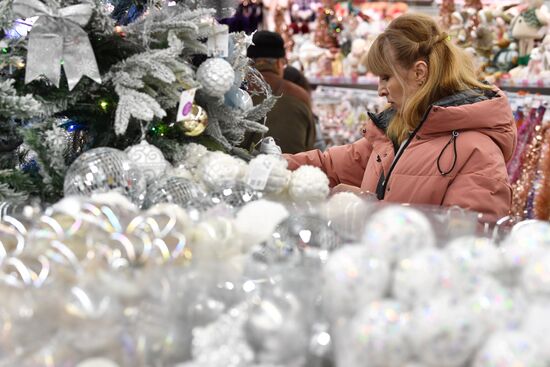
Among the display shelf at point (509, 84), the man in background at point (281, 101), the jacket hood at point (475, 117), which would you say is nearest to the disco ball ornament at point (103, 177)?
the jacket hood at point (475, 117)

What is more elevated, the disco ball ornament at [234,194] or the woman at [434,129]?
the disco ball ornament at [234,194]

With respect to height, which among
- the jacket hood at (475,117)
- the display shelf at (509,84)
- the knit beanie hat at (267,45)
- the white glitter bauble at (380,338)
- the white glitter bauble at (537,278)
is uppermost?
the white glitter bauble at (537,278)

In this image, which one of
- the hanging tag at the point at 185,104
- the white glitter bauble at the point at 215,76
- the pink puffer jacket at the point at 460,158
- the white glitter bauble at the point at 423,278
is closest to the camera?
the white glitter bauble at the point at 423,278

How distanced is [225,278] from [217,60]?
1022 millimetres

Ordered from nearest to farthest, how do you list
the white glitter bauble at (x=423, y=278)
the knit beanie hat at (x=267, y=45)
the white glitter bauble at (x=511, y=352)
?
1. the white glitter bauble at (x=511, y=352)
2. the white glitter bauble at (x=423, y=278)
3. the knit beanie hat at (x=267, y=45)

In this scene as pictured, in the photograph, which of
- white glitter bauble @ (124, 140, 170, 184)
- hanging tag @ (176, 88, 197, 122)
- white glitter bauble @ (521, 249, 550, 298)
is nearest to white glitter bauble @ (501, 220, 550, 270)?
white glitter bauble @ (521, 249, 550, 298)

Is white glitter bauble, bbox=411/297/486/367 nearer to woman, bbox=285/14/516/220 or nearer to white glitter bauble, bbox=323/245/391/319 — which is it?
white glitter bauble, bbox=323/245/391/319

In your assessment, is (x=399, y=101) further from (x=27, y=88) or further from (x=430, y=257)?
(x=430, y=257)

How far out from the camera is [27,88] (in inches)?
76.1

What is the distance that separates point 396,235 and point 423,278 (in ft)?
0.31

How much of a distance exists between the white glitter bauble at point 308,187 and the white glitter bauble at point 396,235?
0.67 m

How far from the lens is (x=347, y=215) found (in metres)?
1.48

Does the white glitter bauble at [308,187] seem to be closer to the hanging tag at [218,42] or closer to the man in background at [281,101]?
the hanging tag at [218,42]

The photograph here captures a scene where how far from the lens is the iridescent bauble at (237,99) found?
2211mm
